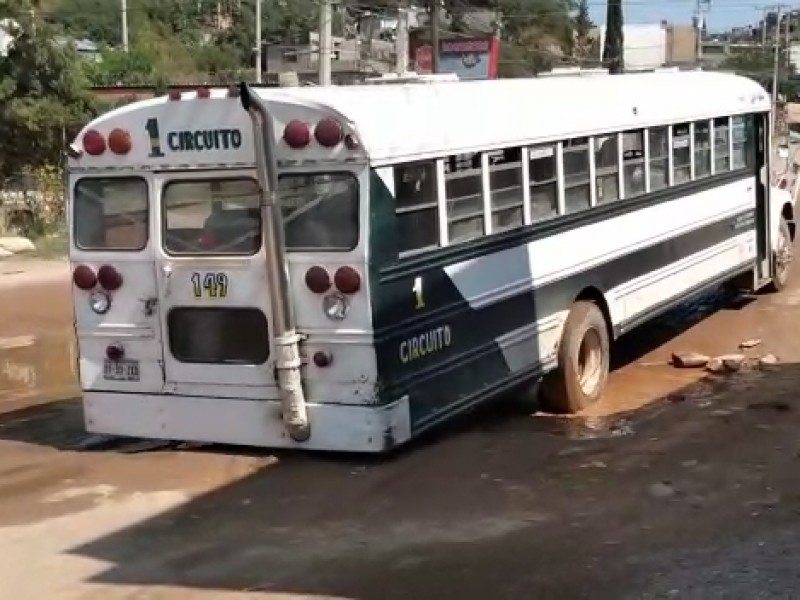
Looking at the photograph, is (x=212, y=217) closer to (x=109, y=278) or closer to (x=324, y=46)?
(x=109, y=278)

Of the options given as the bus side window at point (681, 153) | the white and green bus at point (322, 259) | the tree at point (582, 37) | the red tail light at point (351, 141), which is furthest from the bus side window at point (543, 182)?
the tree at point (582, 37)

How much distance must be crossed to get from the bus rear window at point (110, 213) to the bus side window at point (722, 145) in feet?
20.6

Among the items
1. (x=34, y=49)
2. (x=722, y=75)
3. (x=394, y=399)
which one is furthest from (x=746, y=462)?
(x=34, y=49)

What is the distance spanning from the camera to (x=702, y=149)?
475 inches

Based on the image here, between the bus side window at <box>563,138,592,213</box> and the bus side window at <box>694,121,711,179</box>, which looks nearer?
the bus side window at <box>563,138,592,213</box>

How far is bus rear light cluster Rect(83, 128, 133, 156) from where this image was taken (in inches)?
316

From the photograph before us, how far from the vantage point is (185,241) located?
26.2 feet

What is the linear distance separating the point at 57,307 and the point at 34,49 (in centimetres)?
1045

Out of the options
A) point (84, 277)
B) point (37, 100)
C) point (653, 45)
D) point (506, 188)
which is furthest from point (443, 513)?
point (653, 45)

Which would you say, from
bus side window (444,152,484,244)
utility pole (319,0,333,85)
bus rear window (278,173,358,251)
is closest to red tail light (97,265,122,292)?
bus rear window (278,173,358,251)

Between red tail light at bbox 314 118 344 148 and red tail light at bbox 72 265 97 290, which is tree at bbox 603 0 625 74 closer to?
red tail light at bbox 72 265 97 290

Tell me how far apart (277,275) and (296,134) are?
2.63ft

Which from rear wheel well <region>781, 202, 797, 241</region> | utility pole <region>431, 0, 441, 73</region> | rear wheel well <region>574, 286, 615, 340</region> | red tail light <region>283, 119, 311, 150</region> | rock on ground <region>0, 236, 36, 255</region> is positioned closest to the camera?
red tail light <region>283, 119, 311, 150</region>

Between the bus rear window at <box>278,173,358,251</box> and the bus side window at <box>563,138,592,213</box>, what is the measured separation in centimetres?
247
